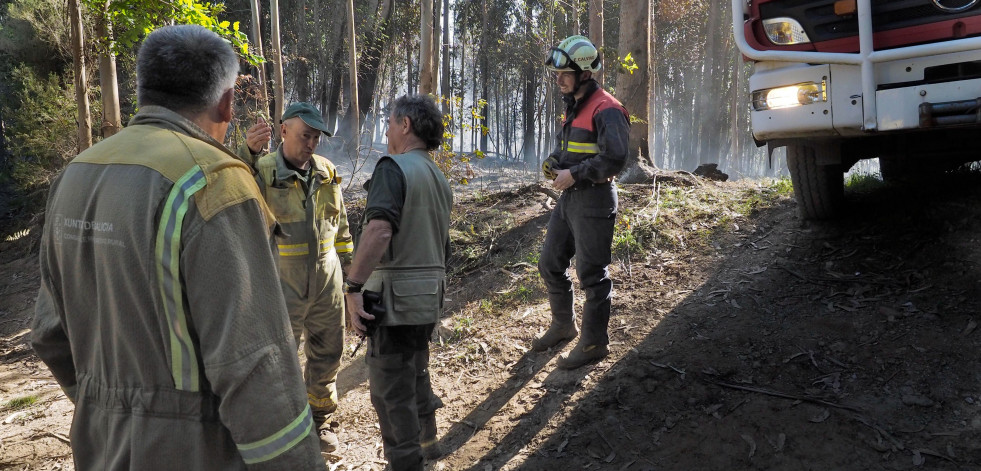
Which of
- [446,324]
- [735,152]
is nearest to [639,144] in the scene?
[446,324]

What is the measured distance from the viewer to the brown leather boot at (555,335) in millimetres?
4762

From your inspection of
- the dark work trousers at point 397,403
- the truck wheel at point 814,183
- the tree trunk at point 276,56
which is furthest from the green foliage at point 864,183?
the tree trunk at point 276,56

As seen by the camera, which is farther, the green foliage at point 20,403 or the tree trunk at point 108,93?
the tree trunk at point 108,93

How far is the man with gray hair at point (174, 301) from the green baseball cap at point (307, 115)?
2.46 metres

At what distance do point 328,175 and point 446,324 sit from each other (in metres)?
2.10

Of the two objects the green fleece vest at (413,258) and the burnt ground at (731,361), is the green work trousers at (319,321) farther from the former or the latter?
the green fleece vest at (413,258)

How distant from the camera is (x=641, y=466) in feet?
11.2

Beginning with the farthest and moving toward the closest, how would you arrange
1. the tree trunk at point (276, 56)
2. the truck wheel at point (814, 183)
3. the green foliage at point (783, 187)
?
the tree trunk at point (276, 56) → the green foliage at point (783, 187) → the truck wheel at point (814, 183)

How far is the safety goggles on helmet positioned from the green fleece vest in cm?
129

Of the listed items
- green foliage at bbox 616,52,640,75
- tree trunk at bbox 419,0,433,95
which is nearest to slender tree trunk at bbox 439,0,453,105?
tree trunk at bbox 419,0,433,95

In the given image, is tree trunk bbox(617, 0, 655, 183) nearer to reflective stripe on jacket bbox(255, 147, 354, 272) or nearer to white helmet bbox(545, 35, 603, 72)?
white helmet bbox(545, 35, 603, 72)

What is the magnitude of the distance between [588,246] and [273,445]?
288cm

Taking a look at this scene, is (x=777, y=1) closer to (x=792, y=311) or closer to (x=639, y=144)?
(x=792, y=311)

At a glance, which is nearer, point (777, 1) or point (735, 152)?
point (777, 1)
